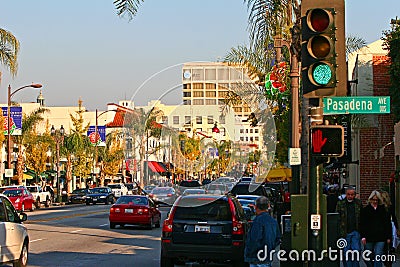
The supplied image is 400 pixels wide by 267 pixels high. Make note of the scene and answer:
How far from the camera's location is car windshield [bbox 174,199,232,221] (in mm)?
15938

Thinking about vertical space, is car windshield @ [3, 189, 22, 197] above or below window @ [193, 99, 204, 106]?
below

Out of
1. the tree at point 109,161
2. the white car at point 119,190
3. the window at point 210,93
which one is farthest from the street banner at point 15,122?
the window at point 210,93

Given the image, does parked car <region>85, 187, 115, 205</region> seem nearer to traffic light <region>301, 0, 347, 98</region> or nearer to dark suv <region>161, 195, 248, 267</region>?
dark suv <region>161, 195, 248, 267</region>

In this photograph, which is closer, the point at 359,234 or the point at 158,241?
the point at 359,234

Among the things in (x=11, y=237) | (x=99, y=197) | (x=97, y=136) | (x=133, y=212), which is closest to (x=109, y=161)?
(x=97, y=136)

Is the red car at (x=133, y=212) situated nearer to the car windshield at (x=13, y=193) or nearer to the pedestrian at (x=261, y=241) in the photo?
the car windshield at (x=13, y=193)

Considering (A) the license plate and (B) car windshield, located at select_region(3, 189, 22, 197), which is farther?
(B) car windshield, located at select_region(3, 189, 22, 197)

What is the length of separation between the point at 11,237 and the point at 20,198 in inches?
1190

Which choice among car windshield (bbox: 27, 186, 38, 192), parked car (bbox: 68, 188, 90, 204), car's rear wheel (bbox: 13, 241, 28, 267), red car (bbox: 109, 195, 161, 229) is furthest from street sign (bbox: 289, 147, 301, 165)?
parked car (bbox: 68, 188, 90, 204)

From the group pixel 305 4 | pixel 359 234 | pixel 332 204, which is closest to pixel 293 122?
pixel 332 204

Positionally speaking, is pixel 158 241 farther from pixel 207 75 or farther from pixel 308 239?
pixel 308 239

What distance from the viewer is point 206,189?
19.0 metres

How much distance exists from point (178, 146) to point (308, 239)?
217 inches

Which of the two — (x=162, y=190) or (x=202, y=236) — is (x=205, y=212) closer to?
(x=202, y=236)
